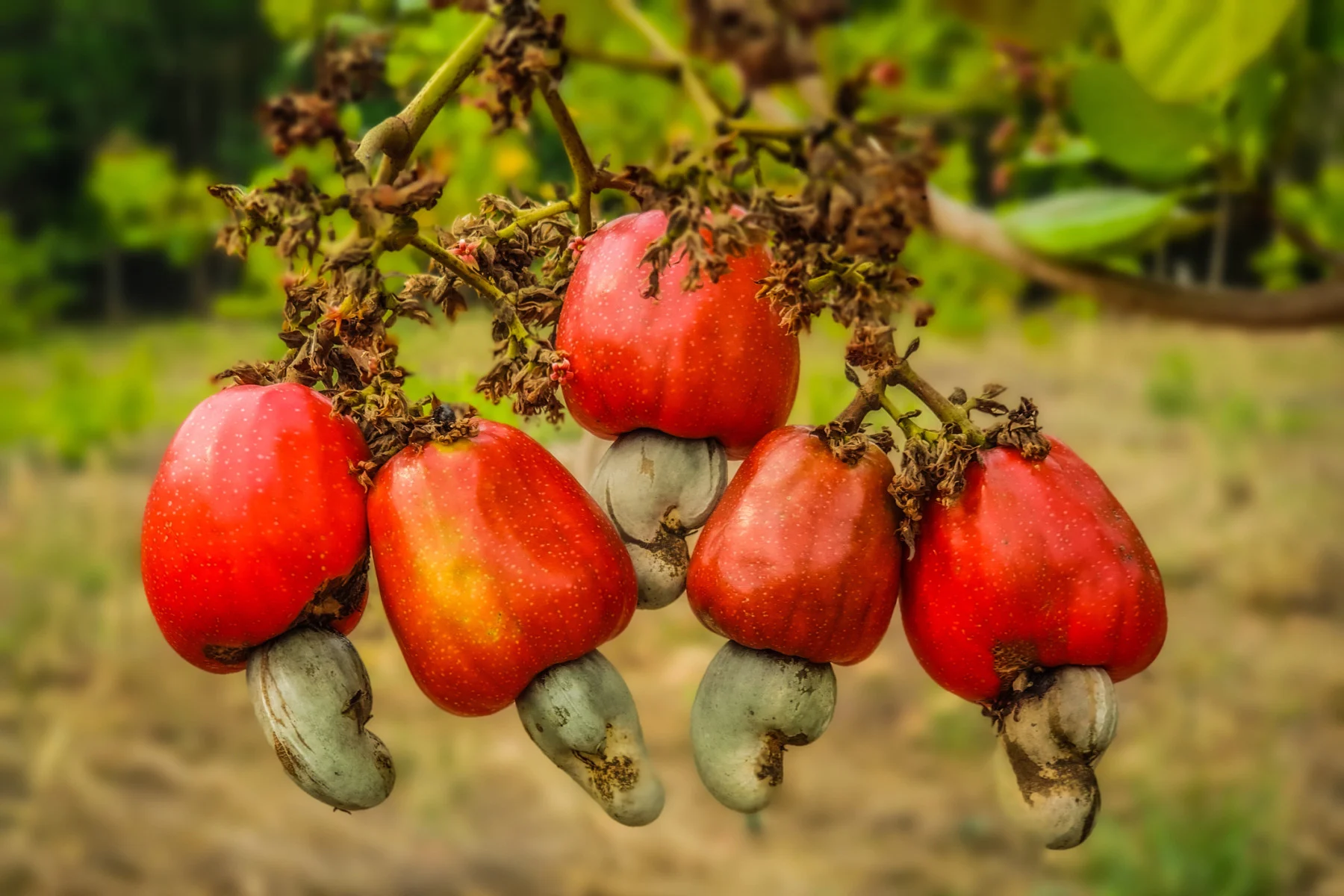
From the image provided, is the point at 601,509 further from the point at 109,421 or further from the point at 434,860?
the point at 109,421

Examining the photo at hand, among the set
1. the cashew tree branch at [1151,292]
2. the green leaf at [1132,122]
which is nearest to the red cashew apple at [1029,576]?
the green leaf at [1132,122]

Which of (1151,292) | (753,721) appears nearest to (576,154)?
(753,721)

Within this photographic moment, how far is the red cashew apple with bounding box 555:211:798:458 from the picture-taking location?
1.99ft

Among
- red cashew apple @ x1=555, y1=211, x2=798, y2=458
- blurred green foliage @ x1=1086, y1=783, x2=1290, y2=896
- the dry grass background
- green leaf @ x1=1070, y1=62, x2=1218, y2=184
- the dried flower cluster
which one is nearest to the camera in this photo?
the dried flower cluster

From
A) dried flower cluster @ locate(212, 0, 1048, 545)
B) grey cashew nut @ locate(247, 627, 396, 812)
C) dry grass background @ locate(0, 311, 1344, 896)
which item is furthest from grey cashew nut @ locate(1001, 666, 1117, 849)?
dry grass background @ locate(0, 311, 1344, 896)

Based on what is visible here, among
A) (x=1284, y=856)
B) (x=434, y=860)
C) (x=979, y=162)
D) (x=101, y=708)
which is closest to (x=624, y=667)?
(x=434, y=860)

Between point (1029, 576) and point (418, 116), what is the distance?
0.35 m

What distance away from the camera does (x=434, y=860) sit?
113 inches

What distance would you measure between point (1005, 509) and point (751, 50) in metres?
0.29

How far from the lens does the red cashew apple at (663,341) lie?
608 millimetres

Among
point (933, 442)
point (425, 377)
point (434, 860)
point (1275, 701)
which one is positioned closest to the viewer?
point (933, 442)

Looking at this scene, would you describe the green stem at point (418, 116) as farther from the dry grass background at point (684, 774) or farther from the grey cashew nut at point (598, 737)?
the dry grass background at point (684, 774)

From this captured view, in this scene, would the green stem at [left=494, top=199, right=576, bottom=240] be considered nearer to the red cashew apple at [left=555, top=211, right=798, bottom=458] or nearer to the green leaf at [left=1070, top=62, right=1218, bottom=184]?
the red cashew apple at [left=555, top=211, right=798, bottom=458]

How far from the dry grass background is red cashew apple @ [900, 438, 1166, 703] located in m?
1.74
